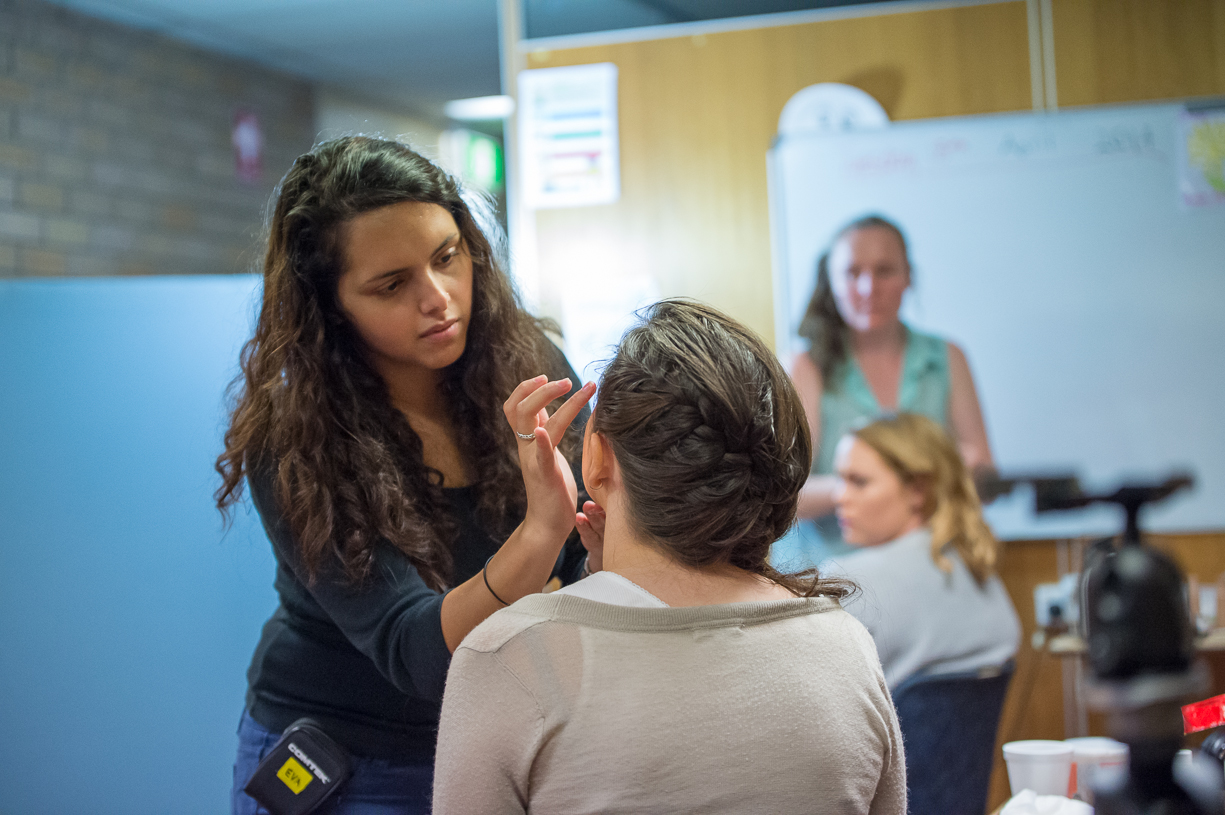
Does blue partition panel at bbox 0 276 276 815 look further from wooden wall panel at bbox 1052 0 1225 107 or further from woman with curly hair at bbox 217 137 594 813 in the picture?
wooden wall panel at bbox 1052 0 1225 107

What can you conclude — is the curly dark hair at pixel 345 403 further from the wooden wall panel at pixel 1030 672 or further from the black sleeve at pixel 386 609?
the wooden wall panel at pixel 1030 672

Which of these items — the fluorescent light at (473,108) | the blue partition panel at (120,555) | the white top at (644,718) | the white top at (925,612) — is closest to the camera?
the white top at (644,718)

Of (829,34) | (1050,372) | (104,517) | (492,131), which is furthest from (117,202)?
(1050,372)

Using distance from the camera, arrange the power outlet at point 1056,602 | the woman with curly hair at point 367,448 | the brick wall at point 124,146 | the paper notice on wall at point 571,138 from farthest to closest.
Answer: the brick wall at point 124,146 → the paper notice on wall at point 571,138 → the power outlet at point 1056,602 → the woman with curly hair at point 367,448

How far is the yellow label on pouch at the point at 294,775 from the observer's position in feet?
4.05

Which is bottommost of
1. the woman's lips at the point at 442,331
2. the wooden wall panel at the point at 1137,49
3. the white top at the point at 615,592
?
the white top at the point at 615,592

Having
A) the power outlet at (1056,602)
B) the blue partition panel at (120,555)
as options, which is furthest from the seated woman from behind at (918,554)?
the blue partition panel at (120,555)

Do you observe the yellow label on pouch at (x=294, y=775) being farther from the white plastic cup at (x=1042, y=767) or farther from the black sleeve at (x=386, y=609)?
the white plastic cup at (x=1042, y=767)

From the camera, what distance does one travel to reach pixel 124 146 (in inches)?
158

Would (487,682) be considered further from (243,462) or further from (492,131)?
(492,131)

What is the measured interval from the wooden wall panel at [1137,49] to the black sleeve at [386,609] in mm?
2805

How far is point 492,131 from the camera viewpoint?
4.72 meters

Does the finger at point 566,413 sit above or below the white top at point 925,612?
above

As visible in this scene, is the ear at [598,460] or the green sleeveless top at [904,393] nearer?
the ear at [598,460]
